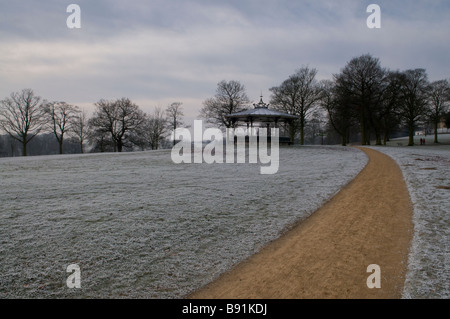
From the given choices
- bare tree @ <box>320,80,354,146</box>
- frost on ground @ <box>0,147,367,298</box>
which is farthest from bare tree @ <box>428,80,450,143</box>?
frost on ground @ <box>0,147,367,298</box>

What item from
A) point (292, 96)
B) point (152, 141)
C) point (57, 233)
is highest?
point (292, 96)

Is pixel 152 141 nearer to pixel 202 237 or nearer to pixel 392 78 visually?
pixel 392 78

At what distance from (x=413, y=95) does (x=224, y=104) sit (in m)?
29.6

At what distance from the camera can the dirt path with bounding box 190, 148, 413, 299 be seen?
4.14 metres

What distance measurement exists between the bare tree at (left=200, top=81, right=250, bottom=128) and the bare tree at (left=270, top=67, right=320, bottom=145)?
723 centimetres

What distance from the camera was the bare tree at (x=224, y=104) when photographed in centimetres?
4459

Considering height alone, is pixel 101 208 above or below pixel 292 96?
below

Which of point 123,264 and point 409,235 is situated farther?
point 409,235

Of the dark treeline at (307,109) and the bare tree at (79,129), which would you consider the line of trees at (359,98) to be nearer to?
the dark treeline at (307,109)

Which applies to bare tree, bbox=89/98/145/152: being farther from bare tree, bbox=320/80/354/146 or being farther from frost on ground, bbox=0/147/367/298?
frost on ground, bbox=0/147/367/298
